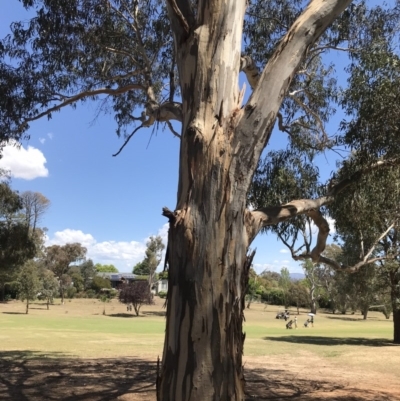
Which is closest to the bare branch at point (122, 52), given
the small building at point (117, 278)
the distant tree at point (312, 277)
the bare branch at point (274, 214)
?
the bare branch at point (274, 214)

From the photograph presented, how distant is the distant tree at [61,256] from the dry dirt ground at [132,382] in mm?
43114

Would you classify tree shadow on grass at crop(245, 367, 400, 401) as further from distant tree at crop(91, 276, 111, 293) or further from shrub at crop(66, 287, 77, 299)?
distant tree at crop(91, 276, 111, 293)

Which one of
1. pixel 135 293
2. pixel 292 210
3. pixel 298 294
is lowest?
pixel 135 293

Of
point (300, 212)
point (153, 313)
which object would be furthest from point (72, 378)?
point (153, 313)

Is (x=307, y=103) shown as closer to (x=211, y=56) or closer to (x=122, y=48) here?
(x=122, y=48)

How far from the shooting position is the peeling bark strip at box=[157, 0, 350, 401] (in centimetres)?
314

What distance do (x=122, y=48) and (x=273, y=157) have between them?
372 cm

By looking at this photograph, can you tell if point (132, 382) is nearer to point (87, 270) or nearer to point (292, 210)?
point (292, 210)

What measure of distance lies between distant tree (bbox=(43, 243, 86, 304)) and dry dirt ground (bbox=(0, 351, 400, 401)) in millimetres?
43114

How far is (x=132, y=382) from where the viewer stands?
29.8 ft

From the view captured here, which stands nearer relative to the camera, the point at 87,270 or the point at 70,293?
the point at 70,293

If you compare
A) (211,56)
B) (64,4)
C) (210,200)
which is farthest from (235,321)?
(64,4)

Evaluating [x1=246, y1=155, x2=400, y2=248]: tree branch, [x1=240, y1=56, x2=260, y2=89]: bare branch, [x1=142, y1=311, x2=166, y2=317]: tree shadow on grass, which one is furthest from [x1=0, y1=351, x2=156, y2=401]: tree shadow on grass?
[x1=142, y1=311, x2=166, y2=317]: tree shadow on grass

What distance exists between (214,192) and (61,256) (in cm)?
5365
